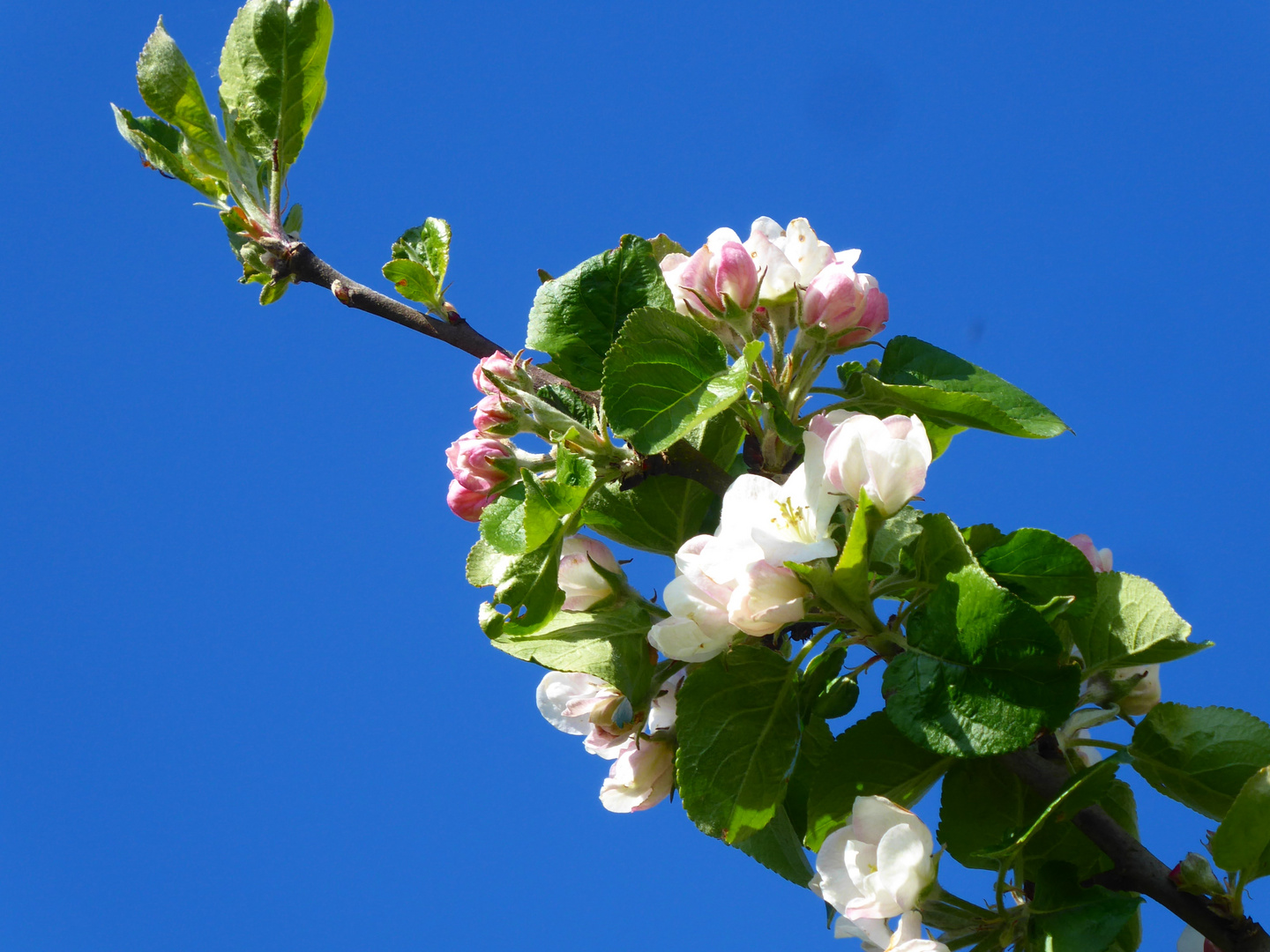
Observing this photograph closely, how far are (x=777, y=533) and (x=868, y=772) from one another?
0.28 meters

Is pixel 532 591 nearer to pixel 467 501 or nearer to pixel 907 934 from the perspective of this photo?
pixel 467 501

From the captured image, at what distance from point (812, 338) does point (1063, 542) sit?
389 mm

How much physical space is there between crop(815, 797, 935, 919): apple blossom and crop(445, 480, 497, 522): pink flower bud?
0.54m

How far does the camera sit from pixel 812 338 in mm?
1248

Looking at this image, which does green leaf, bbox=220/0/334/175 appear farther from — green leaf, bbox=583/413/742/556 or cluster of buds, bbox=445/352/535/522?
green leaf, bbox=583/413/742/556

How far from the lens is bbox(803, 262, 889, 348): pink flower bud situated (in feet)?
3.99

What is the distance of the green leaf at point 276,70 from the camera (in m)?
1.51

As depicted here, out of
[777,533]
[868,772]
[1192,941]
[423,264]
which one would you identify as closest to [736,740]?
[868,772]

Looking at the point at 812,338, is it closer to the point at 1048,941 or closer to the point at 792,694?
the point at 792,694

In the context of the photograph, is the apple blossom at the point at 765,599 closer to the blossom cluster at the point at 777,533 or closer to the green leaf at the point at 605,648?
the blossom cluster at the point at 777,533

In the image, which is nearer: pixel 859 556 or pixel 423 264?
pixel 859 556

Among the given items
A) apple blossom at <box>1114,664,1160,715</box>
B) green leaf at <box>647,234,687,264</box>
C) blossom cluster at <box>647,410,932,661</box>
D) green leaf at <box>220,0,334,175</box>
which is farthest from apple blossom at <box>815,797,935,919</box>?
green leaf at <box>220,0,334,175</box>

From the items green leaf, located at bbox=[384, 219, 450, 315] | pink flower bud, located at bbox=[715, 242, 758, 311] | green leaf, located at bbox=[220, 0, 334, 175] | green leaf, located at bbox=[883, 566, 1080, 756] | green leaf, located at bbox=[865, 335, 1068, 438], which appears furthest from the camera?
green leaf, located at bbox=[220, 0, 334, 175]

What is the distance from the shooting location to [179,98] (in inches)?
60.8
